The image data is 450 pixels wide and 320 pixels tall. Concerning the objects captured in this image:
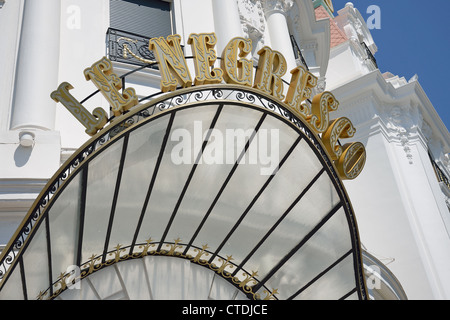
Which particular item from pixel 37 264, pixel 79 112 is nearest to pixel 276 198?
pixel 79 112

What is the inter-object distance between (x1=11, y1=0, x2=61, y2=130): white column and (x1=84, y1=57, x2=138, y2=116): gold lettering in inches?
68.4

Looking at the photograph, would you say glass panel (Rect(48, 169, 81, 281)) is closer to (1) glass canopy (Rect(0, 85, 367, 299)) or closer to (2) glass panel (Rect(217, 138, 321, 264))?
(1) glass canopy (Rect(0, 85, 367, 299))

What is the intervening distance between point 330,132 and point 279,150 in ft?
2.26

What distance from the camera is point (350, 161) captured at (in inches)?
288

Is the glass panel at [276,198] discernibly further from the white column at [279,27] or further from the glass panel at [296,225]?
the white column at [279,27]

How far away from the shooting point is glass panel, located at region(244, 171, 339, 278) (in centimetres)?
723

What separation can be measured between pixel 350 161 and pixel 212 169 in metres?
1.78

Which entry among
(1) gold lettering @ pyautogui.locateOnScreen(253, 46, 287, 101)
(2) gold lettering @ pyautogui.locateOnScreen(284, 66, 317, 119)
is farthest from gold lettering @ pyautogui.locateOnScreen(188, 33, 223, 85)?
(2) gold lettering @ pyautogui.locateOnScreen(284, 66, 317, 119)

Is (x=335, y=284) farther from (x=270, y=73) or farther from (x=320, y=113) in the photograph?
(x=270, y=73)

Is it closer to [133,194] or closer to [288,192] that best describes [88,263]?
[133,194]

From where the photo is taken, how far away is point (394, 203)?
13641mm

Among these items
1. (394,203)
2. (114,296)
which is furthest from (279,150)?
(394,203)

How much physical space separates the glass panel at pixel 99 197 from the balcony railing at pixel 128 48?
3.17 metres
